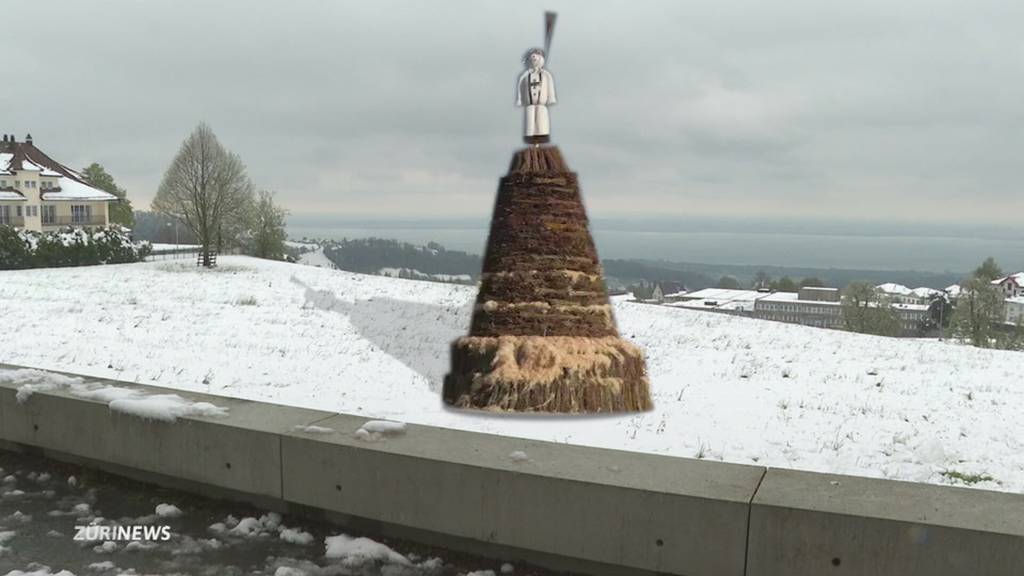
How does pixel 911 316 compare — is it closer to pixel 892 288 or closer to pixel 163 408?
pixel 892 288

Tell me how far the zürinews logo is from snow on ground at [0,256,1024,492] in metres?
1.14

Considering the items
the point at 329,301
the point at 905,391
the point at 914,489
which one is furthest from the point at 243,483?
the point at 329,301

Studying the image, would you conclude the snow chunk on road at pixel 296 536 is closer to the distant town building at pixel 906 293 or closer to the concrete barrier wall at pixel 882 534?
the concrete barrier wall at pixel 882 534

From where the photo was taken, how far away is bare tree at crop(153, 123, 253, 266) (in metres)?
36.2

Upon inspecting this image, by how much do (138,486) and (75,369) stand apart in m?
4.59

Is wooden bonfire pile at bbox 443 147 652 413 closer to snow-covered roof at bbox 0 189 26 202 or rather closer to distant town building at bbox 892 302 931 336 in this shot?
snow-covered roof at bbox 0 189 26 202

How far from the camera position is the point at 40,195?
2076 inches

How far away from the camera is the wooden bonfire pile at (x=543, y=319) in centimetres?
711

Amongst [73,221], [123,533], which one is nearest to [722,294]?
[73,221]

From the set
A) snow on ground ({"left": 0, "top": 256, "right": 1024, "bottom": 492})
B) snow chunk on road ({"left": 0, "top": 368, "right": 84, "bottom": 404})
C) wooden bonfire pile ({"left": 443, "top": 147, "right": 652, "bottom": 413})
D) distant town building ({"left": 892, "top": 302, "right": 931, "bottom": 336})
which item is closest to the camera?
snow chunk on road ({"left": 0, "top": 368, "right": 84, "bottom": 404})

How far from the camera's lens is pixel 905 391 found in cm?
893

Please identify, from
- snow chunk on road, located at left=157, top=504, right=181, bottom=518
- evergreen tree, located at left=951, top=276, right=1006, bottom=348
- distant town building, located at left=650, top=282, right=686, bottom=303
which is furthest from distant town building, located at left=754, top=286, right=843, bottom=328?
snow chunk on road, located at left=157, top=504, right=181, bottom=518

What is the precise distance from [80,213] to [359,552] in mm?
63132

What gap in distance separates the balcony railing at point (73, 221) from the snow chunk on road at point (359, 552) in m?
59.6
